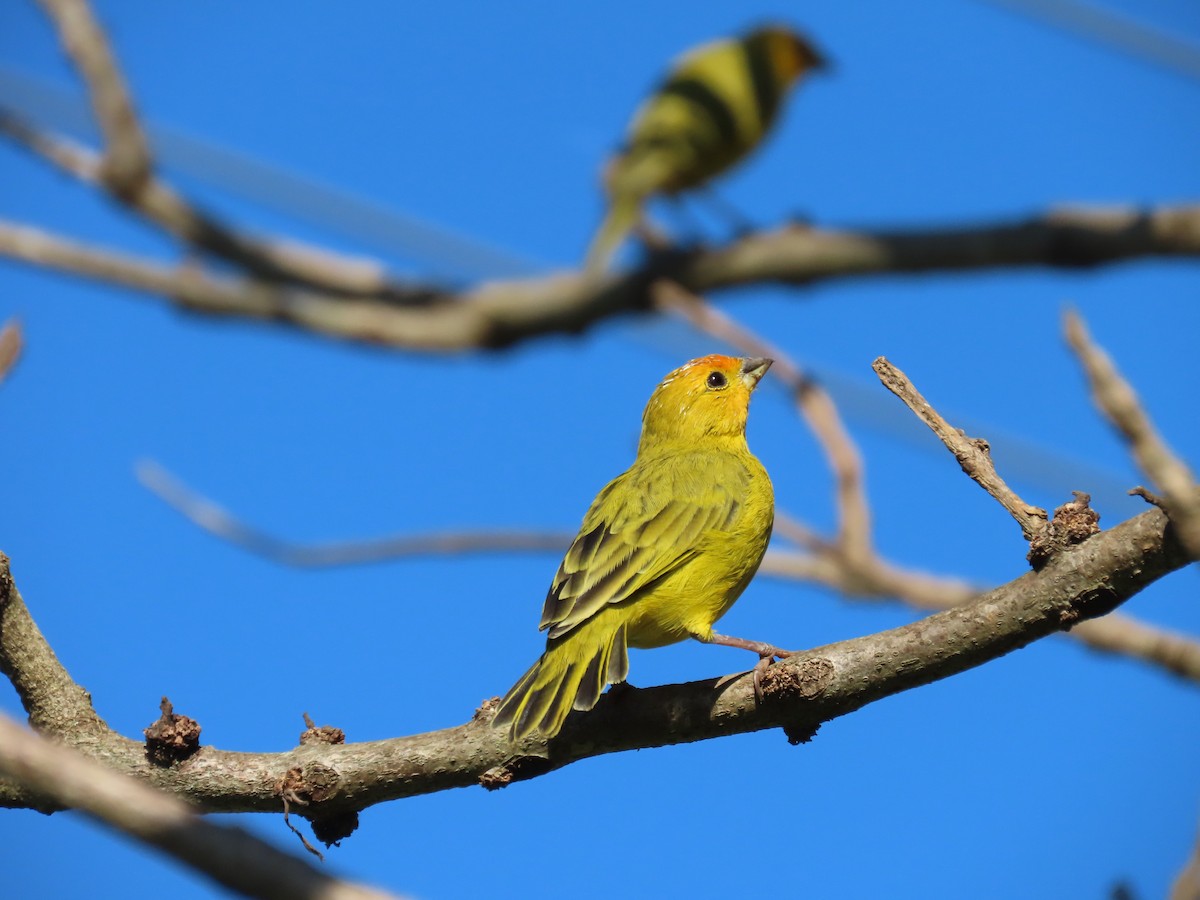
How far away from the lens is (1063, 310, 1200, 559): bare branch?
73.1 inches

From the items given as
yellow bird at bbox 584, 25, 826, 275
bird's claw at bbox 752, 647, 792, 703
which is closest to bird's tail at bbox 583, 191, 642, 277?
yellow bird at bbox 584, 25, 826, 275

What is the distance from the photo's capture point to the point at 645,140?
745cm

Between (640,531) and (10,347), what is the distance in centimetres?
242

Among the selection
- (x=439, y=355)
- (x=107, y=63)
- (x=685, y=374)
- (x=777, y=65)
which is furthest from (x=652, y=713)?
(x=777, y=65)

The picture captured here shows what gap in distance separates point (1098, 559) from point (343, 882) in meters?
2.46

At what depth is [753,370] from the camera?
667 cm

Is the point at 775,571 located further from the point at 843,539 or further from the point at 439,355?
the point at 439,355

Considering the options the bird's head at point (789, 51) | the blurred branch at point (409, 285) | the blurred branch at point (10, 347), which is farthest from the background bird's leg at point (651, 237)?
the bird's head at point (789, 51)

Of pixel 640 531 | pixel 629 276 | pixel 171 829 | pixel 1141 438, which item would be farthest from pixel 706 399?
pixel 171 829

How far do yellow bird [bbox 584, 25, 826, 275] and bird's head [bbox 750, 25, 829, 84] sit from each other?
0.03 meters

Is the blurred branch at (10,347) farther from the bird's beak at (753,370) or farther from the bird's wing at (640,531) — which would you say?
the bird's beak at (753,370)

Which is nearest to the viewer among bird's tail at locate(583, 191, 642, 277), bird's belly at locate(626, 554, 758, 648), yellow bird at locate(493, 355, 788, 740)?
yellow bird at locate(493, 355, 788, 740)

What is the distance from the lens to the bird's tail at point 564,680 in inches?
151

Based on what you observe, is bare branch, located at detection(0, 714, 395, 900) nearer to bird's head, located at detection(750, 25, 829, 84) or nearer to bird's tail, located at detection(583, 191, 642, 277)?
bird's tail, located at detection(583, 191, 642, 277)
